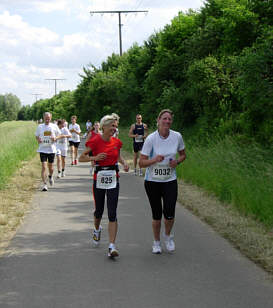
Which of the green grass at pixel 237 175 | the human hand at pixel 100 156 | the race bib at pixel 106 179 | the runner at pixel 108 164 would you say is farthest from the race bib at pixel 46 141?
the human hand at pixel 100 156

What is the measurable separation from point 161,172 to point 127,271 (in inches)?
53.5

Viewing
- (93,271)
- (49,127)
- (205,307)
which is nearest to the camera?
(205,307)

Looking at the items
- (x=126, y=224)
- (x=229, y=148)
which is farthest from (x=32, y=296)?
(x=229, y=148)

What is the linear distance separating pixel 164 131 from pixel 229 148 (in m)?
7.59

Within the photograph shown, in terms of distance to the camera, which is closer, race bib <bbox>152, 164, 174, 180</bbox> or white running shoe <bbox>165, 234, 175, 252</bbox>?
race bib <bbox>152, 164, 174, 180</bbox>

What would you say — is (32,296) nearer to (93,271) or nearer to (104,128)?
(93,271)

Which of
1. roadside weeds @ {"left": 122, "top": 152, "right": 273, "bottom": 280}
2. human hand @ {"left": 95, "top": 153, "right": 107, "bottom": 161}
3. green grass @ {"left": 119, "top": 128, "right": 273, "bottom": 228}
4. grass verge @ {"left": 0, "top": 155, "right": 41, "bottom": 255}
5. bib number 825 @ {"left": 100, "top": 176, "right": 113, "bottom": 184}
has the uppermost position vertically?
human hand @ {"left": 95, "top": 153, "right": 107, "bottom": 161}

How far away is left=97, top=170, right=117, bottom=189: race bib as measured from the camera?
6.55 meters

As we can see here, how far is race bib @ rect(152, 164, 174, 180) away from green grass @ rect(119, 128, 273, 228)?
7.39 feet

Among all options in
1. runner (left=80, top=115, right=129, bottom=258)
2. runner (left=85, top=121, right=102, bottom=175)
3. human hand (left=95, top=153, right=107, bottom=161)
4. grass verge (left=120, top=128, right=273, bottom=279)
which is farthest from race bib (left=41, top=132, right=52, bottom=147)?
human hand (left=95, top=153, right=107, bottom=161)

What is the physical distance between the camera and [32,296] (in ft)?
16.1

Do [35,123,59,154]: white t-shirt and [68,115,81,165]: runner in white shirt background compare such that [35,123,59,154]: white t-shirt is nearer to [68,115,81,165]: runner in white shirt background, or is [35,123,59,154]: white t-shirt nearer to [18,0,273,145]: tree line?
[18,0,273,145]: tree line

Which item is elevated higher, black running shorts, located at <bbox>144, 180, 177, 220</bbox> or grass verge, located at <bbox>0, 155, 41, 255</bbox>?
black running shorts, located at <bbox>144, 180, 177, 220</bbox>

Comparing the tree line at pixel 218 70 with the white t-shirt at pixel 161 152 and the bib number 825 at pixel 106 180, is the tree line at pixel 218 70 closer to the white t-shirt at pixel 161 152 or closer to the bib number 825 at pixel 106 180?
the white t-shirt at pixel 161 152
